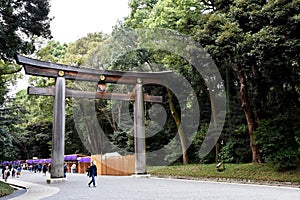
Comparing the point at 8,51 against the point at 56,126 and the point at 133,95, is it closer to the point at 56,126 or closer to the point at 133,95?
the point at 56,126

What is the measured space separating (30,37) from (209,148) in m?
13.3

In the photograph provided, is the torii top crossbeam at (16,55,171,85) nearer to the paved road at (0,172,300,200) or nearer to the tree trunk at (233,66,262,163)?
the tree trunk at (233,66,262,163)

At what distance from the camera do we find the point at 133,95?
20062 millimetres

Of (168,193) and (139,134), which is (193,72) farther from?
(168,193)

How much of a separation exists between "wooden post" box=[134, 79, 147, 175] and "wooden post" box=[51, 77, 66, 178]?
4.67 metres

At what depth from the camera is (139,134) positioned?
1947 centimetres

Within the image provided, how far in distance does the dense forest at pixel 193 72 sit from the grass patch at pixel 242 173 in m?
0.56

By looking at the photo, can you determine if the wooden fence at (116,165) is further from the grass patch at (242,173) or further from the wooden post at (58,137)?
the wooden post at (58,137)

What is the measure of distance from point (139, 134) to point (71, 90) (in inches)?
182

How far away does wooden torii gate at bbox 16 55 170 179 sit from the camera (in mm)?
16016

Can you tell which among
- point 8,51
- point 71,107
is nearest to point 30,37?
point 8,51

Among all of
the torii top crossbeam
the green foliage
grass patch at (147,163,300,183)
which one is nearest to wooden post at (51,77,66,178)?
the torii top crossbeam

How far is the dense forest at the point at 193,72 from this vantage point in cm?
1241

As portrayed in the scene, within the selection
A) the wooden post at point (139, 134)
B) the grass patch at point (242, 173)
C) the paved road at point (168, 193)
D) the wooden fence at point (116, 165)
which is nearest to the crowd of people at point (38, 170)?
the paved road at point (168, 193)
